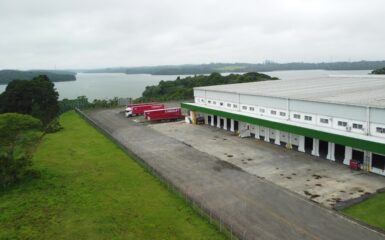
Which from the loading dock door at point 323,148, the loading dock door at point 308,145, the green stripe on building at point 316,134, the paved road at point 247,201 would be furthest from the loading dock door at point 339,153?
the paved road at point 247,201

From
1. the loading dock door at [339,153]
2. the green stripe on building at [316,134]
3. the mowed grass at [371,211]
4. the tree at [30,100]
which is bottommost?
the mowed grass at [371,211]

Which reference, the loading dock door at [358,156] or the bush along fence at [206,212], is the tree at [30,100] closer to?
the bush along fence at [206,212]

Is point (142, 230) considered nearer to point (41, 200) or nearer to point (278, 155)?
point (41, 200)

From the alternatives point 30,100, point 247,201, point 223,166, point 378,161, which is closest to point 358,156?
point 378,161

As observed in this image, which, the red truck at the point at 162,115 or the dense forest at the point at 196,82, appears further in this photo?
the dense forest at the point at 196,82

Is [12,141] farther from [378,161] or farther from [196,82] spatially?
[196,82]

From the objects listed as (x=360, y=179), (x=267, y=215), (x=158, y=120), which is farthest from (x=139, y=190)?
(x=158, y=120)

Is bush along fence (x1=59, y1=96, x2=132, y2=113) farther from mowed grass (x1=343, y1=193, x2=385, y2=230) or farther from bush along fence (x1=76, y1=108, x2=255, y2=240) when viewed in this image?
mowed grass (x1=343, y1=193, x2=385, y2=230)
